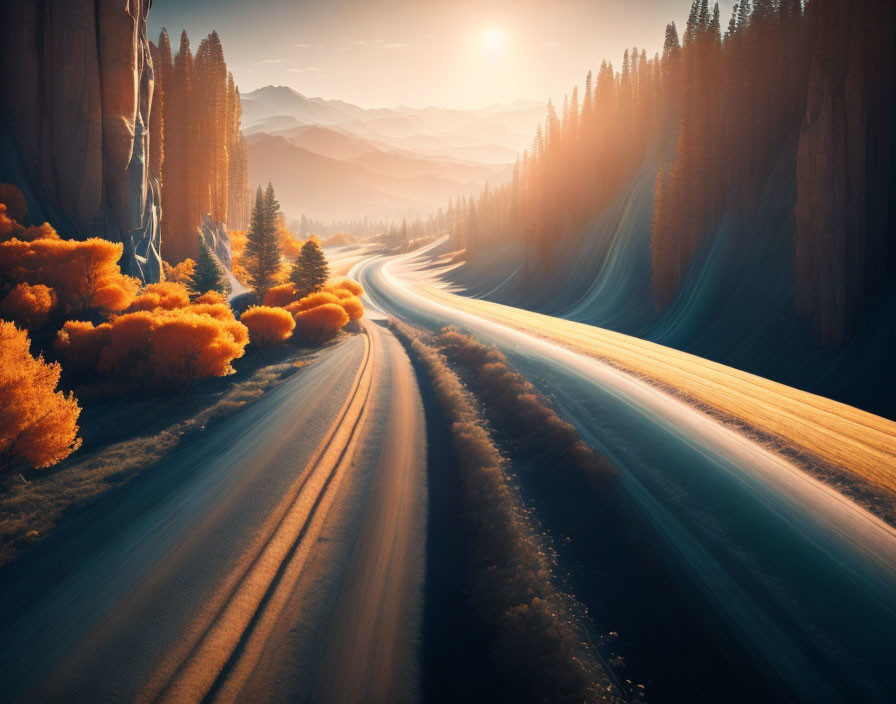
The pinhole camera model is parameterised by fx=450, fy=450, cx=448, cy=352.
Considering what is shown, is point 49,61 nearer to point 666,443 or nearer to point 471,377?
point 471,377

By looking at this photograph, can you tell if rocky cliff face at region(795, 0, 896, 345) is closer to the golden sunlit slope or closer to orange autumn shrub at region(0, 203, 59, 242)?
the golden sunlit slope

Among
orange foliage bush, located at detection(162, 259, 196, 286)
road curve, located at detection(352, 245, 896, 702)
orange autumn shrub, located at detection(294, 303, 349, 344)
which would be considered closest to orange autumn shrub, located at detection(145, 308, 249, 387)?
orange autumn shrub, located at detection(294, 303, 349, 344)

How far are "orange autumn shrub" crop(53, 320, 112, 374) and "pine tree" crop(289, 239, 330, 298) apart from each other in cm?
2155

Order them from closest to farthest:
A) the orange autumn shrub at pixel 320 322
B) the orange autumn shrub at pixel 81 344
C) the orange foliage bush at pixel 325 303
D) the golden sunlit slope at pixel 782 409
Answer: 1. the golden sunlit slope at pixel 782 409
2. the orange autumn shrub at pixel 81 344
3. the orange autumn shrub at pixel 320 322
4. the orange foliage bush at pixel 325 303

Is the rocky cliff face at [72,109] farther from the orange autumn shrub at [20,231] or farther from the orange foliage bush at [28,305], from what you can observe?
the orange foliage bush at [28,305]

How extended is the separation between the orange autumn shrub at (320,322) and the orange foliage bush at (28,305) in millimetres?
14046

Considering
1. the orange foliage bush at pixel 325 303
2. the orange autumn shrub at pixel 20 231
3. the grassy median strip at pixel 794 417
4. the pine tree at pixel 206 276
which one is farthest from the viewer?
the pine tree at pixel 206 276

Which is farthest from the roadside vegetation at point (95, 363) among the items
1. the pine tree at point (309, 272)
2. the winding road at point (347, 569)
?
the pine tree at point (309, 272)

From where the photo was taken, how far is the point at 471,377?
21.3 m

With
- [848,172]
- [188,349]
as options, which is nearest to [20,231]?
[188,349]

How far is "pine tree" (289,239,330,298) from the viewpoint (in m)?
43.0

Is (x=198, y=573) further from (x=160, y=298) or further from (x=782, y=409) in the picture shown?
(x=160, y=298)

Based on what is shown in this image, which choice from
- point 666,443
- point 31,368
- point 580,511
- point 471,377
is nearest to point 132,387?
point 31,368

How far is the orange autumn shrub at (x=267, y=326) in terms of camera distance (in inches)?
1164
